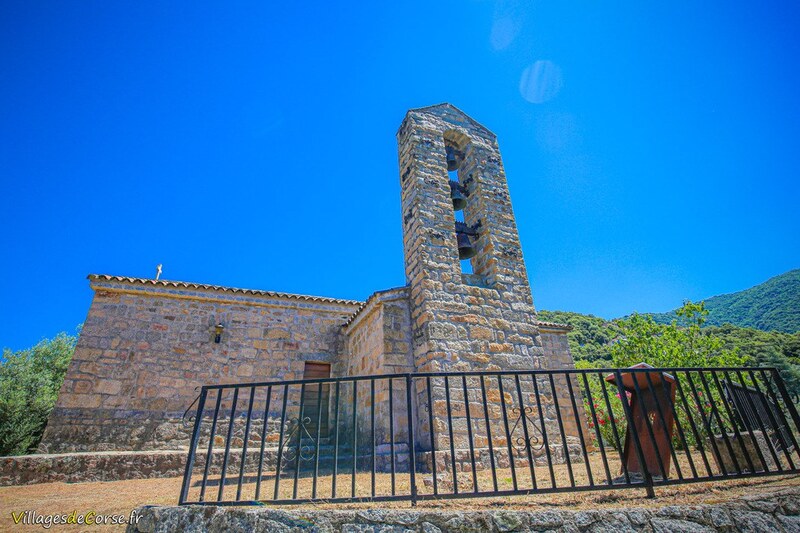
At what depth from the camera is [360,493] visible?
3939 mm

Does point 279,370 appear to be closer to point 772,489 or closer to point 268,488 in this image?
point 268,488

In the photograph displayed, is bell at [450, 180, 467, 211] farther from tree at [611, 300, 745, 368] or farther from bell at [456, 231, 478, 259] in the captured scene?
tree at [611, 300, 745, 368]

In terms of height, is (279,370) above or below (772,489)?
above

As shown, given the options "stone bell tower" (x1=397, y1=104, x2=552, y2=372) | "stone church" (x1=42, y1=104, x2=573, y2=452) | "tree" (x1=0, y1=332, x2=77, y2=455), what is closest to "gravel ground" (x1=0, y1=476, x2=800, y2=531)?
"stone church" (x1=42, y1=104, x2=573, y2=452)

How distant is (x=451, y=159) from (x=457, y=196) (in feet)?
3.69

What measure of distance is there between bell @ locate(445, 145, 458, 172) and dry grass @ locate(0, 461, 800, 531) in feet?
22.8

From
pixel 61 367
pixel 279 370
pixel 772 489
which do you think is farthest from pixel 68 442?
pixel 61 367

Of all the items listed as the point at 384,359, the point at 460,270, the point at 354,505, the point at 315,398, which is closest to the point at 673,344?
the point at 460,270

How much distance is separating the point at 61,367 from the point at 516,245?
24273 millimetres

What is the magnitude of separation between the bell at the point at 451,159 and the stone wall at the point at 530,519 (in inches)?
319

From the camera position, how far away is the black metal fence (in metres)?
3.11

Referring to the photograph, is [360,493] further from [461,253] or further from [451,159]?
[451,159]

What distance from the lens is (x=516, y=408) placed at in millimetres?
6621

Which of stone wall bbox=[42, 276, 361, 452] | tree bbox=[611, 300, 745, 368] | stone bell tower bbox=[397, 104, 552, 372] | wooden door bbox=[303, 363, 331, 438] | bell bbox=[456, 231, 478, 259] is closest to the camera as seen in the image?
stone bell tower bbox=[397, 104, 552, 372]
